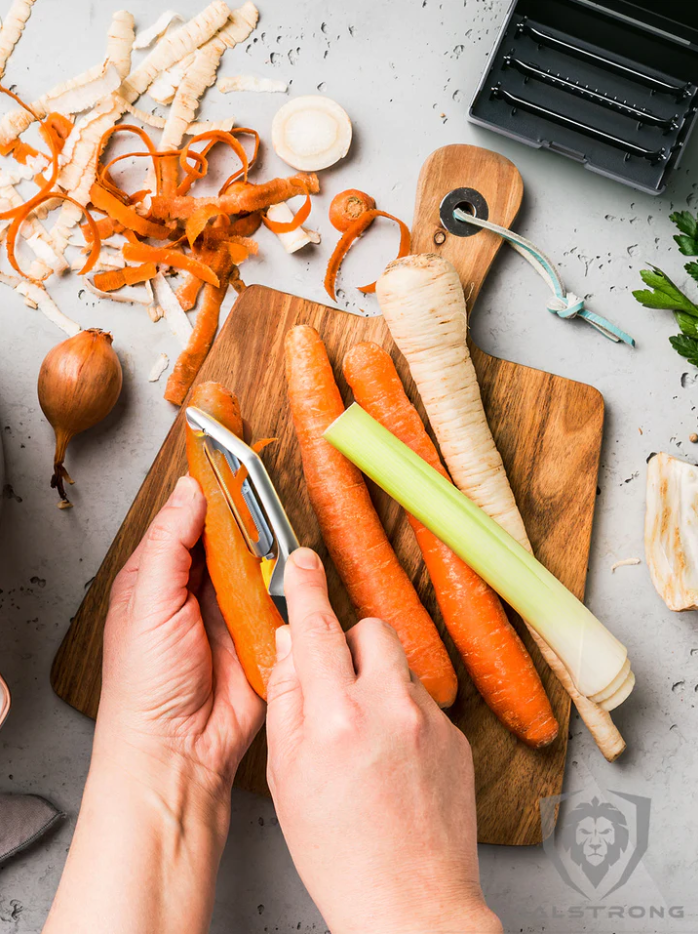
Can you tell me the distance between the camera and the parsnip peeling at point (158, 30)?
180 centimetres

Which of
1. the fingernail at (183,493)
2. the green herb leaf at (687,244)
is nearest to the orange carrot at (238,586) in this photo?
the fingernail at (183,493)

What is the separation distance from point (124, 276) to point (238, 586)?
0.84 m

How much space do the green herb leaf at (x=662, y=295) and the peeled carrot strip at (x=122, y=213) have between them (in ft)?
3.97

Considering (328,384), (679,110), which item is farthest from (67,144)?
(679,110)

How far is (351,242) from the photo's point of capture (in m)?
1.79

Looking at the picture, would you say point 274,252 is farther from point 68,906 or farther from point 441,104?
point 68,906

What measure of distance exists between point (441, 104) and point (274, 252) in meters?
0.59

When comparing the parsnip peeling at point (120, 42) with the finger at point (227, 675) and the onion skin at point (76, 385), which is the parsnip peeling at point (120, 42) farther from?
the finger at point (227, 675)

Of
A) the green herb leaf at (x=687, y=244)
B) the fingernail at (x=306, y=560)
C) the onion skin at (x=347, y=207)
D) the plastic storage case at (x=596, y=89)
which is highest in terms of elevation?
the plastic storage case at (x=596, y=89)

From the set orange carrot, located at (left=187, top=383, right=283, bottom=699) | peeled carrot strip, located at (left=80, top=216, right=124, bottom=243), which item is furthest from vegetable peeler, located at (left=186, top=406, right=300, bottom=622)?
peeled carrot strip, located at (left=80, top=216, right=124, bottom=243)

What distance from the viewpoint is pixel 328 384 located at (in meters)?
1.60

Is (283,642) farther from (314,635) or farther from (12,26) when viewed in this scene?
(12,26)

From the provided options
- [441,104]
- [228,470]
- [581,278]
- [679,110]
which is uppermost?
[679,110]

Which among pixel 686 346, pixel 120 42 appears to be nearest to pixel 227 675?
pixel 686 346
